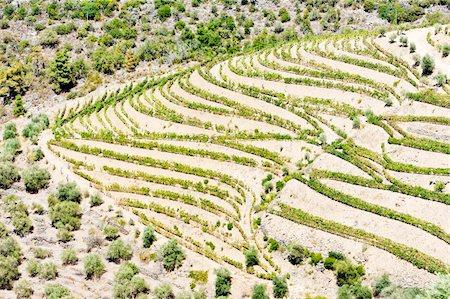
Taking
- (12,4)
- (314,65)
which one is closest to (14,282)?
(314,65)

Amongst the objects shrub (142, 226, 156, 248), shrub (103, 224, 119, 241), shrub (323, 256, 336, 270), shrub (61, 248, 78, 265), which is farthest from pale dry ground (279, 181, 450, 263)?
shrub (61, 248, 78, 265)

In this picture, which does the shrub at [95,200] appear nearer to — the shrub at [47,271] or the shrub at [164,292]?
the shrub at [47,271]

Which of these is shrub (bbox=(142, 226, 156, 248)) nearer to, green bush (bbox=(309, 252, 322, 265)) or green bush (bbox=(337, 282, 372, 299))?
green bush (bbox=(309, 252, 322, 265))

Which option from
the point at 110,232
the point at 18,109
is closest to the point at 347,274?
the point at 110,232

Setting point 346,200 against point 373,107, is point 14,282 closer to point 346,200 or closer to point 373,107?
point 346,200

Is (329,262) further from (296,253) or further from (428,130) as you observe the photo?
(428,130)

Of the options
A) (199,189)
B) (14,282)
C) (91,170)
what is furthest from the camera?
(91,170)
